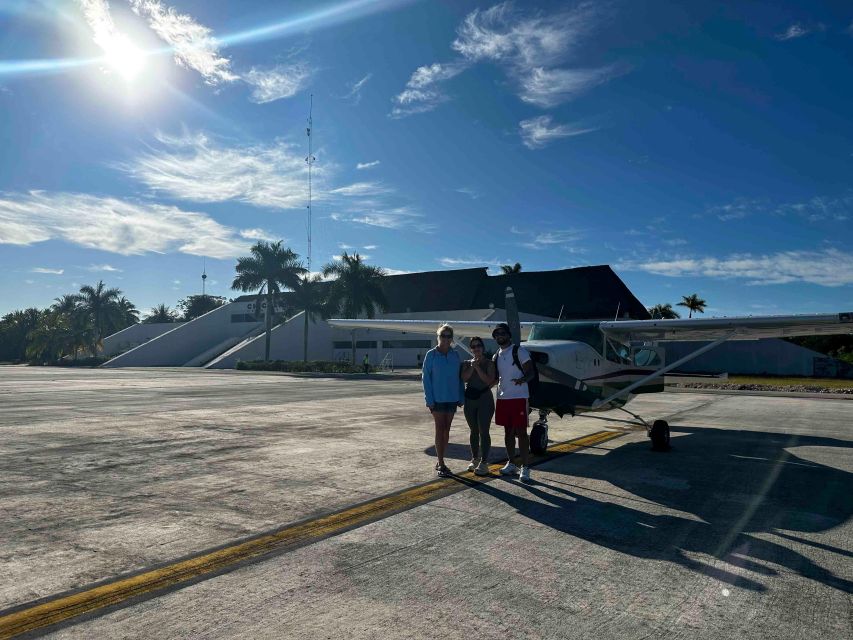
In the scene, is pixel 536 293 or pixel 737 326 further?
pixel 536 293

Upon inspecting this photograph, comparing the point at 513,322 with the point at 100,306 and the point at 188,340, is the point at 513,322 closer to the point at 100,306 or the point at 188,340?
the point at 188,340

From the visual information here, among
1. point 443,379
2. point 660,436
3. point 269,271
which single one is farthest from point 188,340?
point 443,379

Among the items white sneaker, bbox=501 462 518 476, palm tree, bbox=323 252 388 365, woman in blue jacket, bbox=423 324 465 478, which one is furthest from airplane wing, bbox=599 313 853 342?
palm tree, bbox=323 252 388 365

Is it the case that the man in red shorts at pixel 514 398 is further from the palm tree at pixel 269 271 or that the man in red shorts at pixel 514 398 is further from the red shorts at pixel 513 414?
the palm tree at pixel 269 271

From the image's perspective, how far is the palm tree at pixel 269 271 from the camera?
159 ft

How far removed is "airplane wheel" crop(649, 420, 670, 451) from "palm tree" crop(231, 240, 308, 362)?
139 ft

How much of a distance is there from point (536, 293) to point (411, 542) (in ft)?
188

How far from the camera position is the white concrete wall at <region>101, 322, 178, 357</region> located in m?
73.9

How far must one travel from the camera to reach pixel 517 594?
11.3 feet

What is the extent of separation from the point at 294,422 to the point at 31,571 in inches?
326

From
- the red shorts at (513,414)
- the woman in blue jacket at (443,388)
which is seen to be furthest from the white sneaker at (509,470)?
the woman in blue jacket at (443,388)

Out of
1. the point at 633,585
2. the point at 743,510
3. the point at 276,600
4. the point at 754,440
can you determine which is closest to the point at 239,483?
the point at 276,600

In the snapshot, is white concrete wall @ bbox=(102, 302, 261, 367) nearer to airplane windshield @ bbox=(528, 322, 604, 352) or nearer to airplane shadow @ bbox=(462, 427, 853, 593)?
airplane windshield @ bbox=(528, 322, 604, 352)

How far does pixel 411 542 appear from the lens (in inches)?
172
